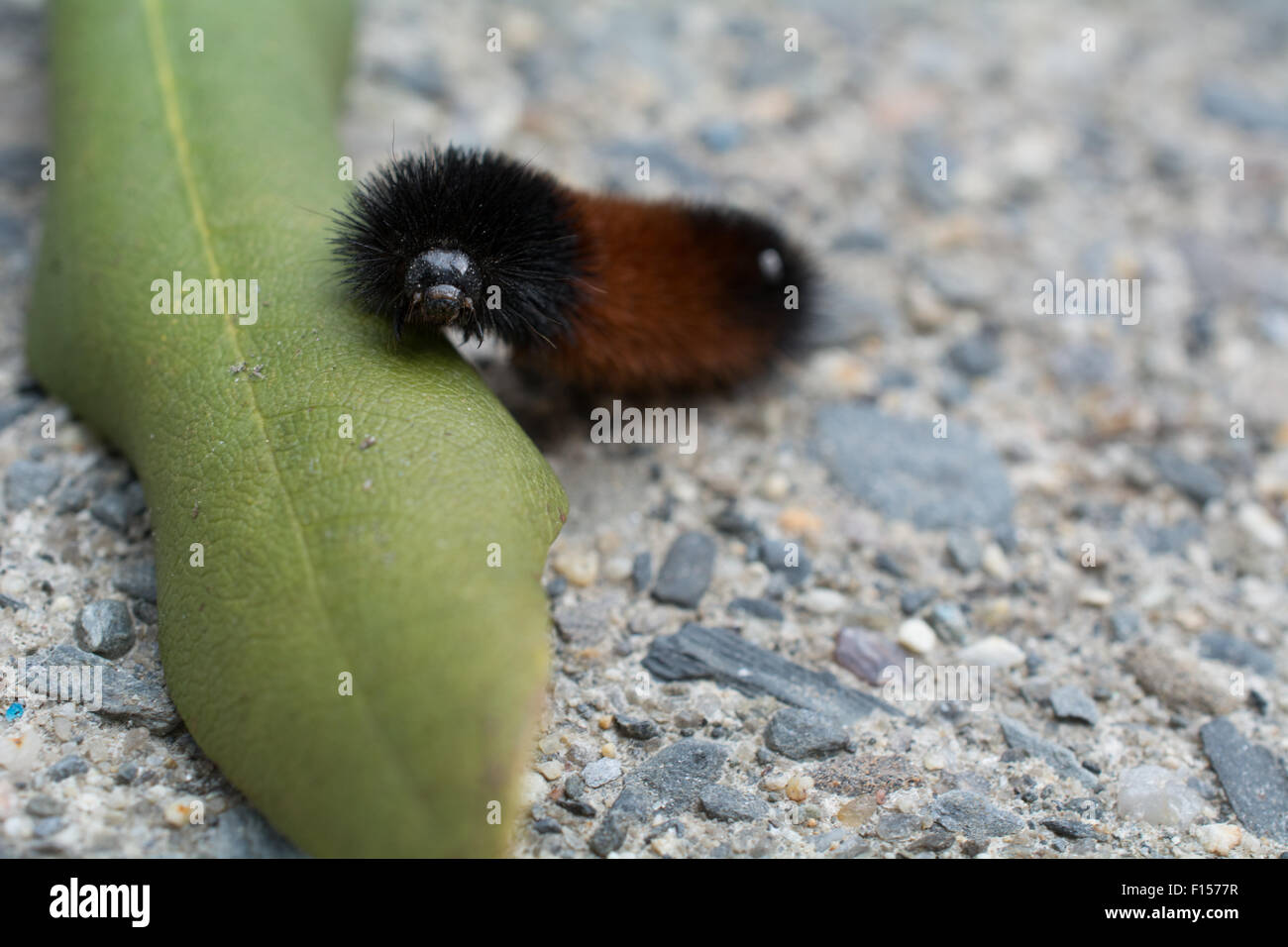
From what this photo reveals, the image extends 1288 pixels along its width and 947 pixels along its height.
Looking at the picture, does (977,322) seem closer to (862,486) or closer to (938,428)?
(938,428)

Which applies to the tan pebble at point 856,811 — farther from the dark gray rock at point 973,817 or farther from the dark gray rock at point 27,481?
the dark gray rock at point 27,481

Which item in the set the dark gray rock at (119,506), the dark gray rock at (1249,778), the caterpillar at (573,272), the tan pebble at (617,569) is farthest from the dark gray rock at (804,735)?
the dark gray rock at (119,506)

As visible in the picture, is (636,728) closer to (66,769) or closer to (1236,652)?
(66,769)

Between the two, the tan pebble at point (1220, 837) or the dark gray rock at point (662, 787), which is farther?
the tan pebble at point (1220, 837)

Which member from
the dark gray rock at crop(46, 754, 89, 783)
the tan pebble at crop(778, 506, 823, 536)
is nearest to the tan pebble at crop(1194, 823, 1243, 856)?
the tan pebble at crop(778, 506, 823, 536)

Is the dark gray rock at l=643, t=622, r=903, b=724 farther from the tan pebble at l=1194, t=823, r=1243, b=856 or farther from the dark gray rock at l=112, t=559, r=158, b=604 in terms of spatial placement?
the dark gray rock at l=112, t=559, r=158, b=604

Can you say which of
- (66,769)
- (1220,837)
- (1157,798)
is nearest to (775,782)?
(1157,798)

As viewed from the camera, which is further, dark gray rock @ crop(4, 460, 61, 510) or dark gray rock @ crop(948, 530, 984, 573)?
dark gray rock @ crop(948, 530, 984, 573)

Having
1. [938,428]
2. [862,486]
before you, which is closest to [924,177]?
[938,428]
